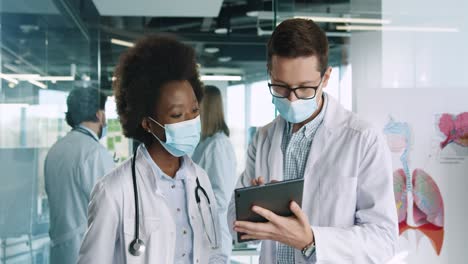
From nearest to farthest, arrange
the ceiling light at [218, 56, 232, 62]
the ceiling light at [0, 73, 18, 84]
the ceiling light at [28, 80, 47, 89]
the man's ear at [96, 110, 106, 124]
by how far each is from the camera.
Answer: the ceiling light at [0, 73, 18, 84] → the ceiling light at [28, 80, 47, 89] → the man's ear at [96, 110, 106, 124] → the ceiling light at [218, 56, 232, 62]

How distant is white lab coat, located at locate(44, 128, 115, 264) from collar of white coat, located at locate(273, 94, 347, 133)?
223 centimetres

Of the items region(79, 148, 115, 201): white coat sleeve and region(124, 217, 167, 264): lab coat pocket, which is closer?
region(124, 217, 167, 264): lab coat pocket

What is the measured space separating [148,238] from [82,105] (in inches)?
101

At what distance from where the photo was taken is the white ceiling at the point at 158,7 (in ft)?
16.8

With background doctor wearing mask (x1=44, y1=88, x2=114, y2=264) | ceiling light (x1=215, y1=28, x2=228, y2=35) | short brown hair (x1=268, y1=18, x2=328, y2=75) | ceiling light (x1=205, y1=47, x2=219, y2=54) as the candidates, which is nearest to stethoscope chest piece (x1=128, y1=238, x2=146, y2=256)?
short brown hair (x1=268, y1=18, x2=328, y2=75)

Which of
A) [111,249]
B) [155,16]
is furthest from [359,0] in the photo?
[155,16]

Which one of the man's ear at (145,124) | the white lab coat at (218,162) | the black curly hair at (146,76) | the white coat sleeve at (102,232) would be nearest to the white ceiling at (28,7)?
the white lab coat at (218,162)

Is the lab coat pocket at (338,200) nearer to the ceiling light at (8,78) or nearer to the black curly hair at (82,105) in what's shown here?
the ceiling light at (8,78)

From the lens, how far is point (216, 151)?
159 inches

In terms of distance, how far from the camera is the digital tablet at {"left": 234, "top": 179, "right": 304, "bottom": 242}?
1540 millimetres

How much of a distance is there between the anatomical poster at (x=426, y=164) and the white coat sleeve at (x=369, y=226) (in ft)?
3.93

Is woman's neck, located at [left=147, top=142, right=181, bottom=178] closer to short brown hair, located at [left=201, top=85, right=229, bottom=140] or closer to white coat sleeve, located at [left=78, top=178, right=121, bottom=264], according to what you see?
white coat sleeve, located at [left=78, top=178, right=121, bottom=264]

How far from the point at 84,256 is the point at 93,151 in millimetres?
2171

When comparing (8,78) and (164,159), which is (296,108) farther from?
(8,78)
